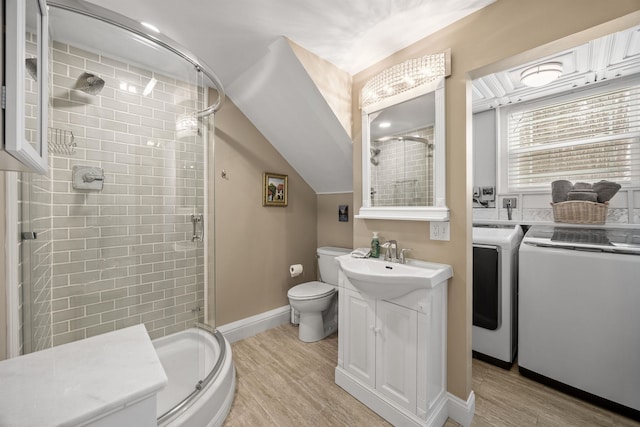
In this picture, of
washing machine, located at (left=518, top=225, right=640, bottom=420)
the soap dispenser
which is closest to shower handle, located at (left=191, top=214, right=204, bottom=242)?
the soap dispenser

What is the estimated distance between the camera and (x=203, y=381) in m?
1.51

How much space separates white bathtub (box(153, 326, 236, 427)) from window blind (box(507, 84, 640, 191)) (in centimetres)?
290

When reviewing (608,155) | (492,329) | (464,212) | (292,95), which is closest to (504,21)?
(464,212)

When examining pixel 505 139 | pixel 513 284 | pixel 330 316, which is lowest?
pixel 330 316

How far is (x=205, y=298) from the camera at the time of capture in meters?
2.00

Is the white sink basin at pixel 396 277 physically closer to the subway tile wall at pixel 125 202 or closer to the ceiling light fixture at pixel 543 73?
the subway tile wall at pixel 125 202

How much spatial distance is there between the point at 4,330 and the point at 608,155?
147 inches

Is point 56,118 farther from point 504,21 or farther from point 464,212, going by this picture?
point 504,21

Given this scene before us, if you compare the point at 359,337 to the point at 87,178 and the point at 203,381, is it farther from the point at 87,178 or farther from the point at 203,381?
the point at 87,178

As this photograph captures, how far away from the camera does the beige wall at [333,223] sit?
272 centimetres

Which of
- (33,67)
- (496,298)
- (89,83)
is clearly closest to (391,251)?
(496,298)

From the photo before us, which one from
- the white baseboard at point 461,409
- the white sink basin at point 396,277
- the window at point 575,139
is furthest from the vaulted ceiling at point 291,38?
the white baseboard at point 461,409

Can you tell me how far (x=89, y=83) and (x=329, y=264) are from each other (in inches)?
88.4

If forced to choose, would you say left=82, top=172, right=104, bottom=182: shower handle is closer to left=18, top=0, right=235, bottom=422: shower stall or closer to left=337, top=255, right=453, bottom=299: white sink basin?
left=18, top=0, right=235, bottom=422: shower stall
